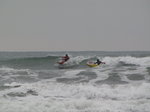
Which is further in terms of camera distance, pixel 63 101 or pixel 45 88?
pixel 45 88

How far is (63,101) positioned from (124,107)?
2335 millimetres

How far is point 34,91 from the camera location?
10.5 meters

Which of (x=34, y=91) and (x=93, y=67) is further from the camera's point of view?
(x=93, y=67)

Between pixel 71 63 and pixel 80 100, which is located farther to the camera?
pixel 71 63

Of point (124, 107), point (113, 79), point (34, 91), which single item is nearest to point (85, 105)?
point (124, 107)

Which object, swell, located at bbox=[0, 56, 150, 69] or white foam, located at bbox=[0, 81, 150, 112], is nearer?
white foam, located at bbox=[0, 81, 150, 112]

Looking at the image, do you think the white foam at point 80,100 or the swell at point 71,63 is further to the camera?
the swell at point 71,63

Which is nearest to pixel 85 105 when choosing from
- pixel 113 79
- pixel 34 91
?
pixel 34 91

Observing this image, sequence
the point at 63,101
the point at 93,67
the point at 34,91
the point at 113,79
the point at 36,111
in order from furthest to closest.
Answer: the point at 93,67
the point at 113,79
the point at 34,91
the point at 63,101
the point at 36,111

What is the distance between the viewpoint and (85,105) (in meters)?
7.91

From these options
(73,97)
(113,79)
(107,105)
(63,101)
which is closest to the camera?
(107,105)

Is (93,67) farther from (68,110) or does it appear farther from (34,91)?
(68,110)

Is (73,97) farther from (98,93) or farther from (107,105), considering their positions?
(107,105)

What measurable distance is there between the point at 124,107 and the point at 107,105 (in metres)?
0.61
